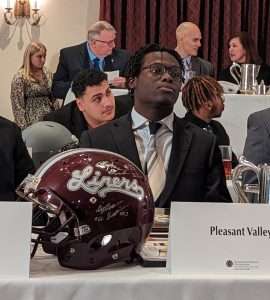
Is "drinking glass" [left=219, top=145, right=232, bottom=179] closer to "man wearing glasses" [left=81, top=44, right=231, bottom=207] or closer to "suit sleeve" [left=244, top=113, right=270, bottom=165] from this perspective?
"suit sleeve" [left=244, top=113, right=270, bottom=165]

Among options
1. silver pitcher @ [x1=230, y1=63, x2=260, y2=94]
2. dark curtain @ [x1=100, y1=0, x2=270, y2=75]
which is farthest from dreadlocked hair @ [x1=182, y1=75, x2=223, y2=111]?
dark curtain @ [x1=100, y1=0, x2=270, y2=75]

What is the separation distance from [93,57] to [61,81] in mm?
325

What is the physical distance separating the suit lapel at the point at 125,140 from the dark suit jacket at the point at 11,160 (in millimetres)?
302

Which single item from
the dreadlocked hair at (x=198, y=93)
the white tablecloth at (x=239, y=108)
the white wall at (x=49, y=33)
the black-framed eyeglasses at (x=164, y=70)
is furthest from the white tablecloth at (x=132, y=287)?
the white wall at (x=49, y=33)

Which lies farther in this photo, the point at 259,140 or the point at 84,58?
the point at 84,58

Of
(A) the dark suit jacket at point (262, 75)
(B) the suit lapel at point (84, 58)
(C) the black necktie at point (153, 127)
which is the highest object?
(C) the black necktie at point (153, 127)

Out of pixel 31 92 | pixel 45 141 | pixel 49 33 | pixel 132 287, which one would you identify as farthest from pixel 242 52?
pixel 132 287

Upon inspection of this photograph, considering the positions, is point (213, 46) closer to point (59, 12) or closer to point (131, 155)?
point (59, 12)

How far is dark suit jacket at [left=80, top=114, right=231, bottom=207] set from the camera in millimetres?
1938

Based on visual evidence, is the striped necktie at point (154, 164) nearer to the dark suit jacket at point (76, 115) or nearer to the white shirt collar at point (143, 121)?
the white shirt collar at point (143, 121)

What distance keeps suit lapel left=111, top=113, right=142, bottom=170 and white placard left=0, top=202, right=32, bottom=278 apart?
0.82 metres

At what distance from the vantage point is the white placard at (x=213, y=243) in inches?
46.5

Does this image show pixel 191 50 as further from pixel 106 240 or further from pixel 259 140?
pixel 106 240

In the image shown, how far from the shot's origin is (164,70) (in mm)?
1932
